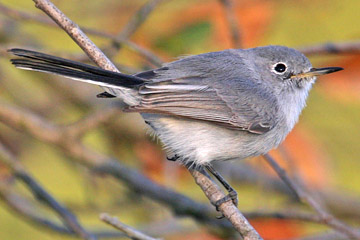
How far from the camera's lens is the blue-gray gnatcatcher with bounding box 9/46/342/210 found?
Answer: 289 centimetres

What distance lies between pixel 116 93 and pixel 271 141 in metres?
0.88

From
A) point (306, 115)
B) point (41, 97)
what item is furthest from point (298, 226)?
point (41, 97)

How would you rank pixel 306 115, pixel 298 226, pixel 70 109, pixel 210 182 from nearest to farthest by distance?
1. pixel 210 182
2. pixel 298 226
3. pixel 306 115
4. pixel 70 109

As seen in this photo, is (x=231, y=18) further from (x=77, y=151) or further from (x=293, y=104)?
(x=77, y=151)

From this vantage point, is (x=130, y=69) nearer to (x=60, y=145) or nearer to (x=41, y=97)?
(x=60, y=145)

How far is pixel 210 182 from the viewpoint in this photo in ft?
9.55

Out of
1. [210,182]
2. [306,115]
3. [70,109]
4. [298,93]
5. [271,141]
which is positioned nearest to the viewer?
[210,182]

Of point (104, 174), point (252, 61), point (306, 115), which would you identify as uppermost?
point (306, 115)

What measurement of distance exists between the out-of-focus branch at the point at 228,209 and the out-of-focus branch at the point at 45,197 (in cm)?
62

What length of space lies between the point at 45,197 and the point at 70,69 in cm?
84

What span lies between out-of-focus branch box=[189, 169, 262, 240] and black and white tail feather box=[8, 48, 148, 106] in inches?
20.2

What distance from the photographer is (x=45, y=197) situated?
312 cm

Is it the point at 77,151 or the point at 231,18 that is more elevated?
the point at 231,18

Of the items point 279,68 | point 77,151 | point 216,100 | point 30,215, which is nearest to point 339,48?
point 279,68
